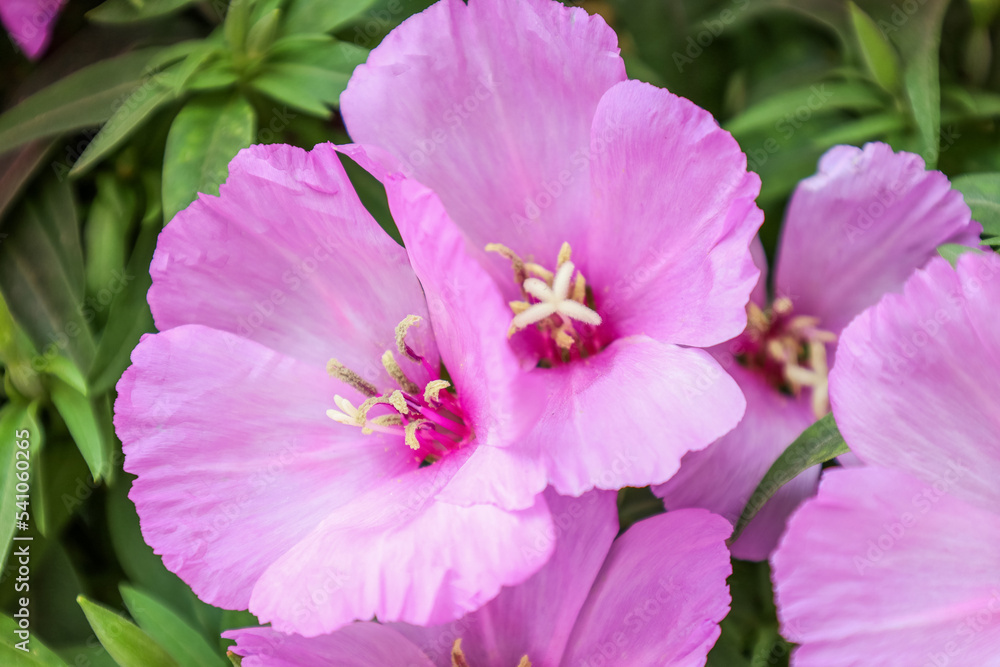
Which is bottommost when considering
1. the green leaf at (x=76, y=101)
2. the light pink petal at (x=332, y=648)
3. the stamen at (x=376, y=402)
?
the light pink petal at (x=332, y=648)

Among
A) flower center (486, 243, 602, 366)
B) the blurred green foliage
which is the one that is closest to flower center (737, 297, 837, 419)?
the blurred green foliage

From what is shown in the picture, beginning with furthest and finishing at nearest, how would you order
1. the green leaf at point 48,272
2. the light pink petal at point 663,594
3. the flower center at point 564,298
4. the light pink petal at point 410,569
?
the green leaf at point 48,272 → the flower center at point 564,298 → the light pink petal at point 663,594 → the light pink petal at point 410,569

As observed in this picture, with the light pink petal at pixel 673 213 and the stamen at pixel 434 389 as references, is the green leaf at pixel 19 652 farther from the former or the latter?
the light pink petal at pixel 673 213

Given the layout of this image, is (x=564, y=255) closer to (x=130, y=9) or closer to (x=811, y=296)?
(x=811, y=296)

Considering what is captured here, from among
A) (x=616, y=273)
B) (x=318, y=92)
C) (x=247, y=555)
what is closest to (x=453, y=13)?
(x=318, y=92)

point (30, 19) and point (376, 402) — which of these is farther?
point (30, 19)

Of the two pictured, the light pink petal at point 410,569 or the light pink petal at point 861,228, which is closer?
the light pink petal at point 410,569

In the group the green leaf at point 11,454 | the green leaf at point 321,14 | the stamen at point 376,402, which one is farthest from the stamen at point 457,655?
the green leaf at point 321,14

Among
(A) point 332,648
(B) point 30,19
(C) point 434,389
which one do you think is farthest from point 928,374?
(B) point 30,19
